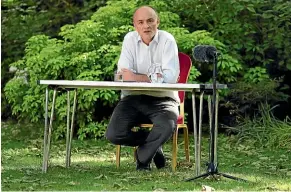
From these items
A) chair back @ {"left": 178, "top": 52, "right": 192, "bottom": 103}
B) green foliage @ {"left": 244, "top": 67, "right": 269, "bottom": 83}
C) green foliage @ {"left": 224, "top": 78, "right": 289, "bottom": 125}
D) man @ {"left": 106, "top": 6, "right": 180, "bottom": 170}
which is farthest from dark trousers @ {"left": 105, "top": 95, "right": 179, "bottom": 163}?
green foliage @ {"left": 244, "top": 67, "right": 269, "bottom": 83}

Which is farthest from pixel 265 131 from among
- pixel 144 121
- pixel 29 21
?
pixel 29 21

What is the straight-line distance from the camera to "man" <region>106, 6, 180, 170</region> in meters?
5.42

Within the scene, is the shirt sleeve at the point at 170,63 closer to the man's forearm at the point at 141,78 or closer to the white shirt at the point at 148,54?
the white shirt at the point at 148,54

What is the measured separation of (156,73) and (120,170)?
82 centimetres

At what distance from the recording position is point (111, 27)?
8508mm

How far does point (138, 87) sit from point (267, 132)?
10.0 ft

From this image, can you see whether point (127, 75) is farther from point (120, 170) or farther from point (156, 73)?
point (120, 170)

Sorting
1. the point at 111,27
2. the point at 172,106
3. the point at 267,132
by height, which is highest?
the point at 111,27

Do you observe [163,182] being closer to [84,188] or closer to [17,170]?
[84,188]

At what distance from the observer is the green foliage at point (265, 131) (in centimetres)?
742

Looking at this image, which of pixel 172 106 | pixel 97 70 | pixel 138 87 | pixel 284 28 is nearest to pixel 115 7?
pixel 97 70

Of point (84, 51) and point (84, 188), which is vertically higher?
point (84, 51)

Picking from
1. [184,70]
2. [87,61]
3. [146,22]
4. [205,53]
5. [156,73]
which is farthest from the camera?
[87,61]

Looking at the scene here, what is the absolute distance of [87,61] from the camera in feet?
26.9
